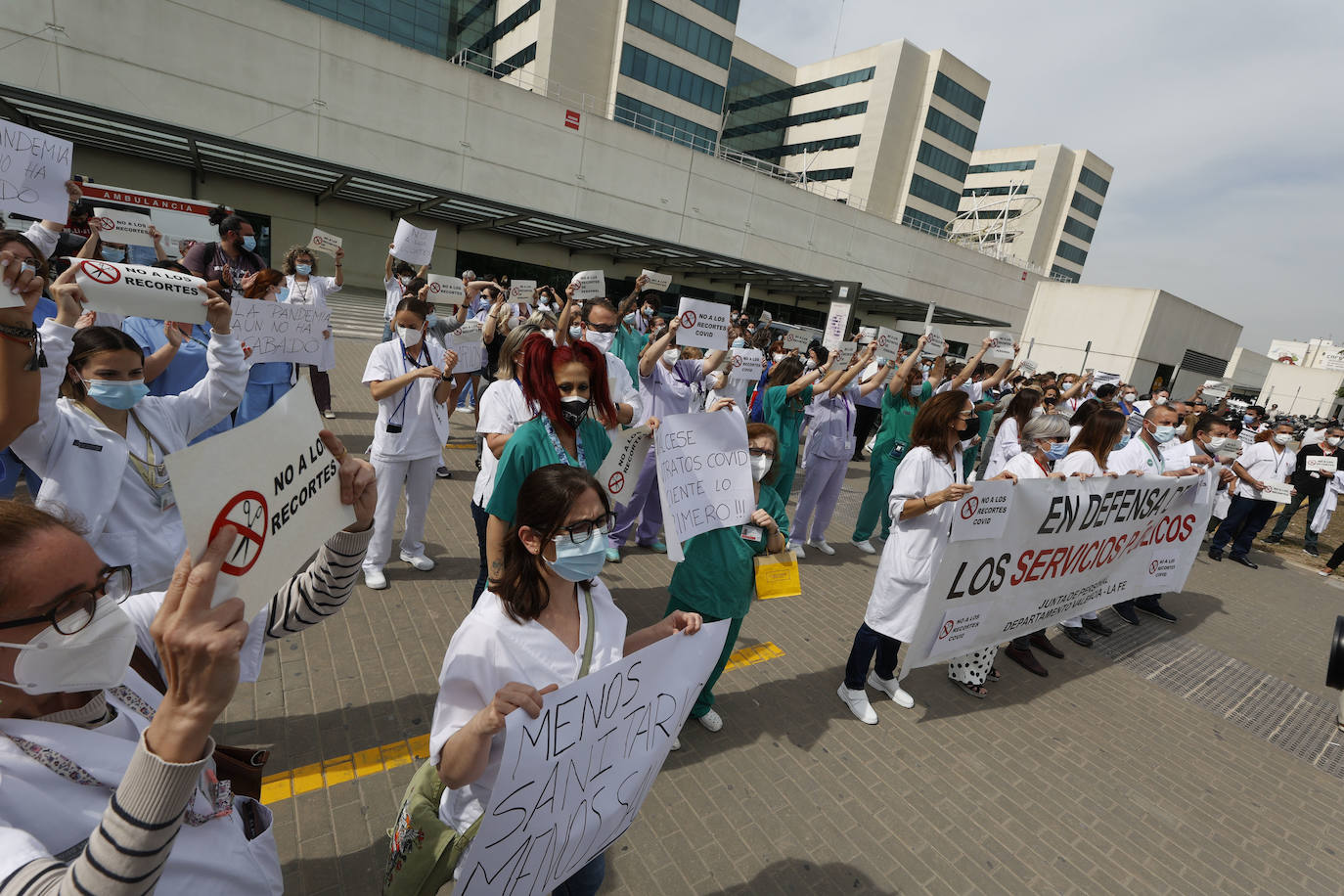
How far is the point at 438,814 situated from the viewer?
1847mm

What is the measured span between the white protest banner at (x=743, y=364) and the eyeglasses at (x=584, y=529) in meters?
5.55

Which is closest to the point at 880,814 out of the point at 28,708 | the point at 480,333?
the point at 28,708

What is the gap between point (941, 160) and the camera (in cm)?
5181

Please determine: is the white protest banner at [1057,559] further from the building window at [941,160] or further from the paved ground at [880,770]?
the building window at [941,160]

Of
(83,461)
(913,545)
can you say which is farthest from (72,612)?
(913,545)

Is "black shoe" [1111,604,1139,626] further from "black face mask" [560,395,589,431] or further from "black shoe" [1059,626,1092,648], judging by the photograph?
"black face mask" [560,395,589,431]

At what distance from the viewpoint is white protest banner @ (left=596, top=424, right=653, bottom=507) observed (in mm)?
3750

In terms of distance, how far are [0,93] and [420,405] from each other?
20312 millimetres

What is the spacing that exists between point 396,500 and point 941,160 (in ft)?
195

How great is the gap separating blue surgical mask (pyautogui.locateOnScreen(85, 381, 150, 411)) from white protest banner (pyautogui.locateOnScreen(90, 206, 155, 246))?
16.2 ft

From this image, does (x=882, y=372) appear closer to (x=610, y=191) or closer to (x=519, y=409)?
(x=519, y=409)

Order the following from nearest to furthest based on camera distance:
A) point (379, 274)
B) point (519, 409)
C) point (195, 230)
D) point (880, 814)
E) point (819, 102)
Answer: point (880, 814), point (519, 409), point (195, 230), point (379, 274), point (819, 102)

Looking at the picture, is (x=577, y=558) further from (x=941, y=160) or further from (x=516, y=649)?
(x=941, y=160)

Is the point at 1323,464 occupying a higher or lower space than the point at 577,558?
higher
